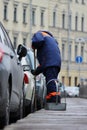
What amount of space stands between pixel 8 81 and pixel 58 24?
279 feet

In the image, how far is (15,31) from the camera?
87.1m

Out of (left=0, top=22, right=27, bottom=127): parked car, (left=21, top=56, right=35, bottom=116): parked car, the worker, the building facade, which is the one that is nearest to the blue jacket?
the worker

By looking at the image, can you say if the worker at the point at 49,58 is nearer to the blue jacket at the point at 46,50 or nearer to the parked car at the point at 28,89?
the blue jacket at the point at 46,50

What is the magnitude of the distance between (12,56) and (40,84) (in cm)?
1043

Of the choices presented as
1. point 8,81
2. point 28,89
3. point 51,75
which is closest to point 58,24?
point 28,89

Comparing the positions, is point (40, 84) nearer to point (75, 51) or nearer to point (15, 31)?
point (15, 31)

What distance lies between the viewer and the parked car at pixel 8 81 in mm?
10898

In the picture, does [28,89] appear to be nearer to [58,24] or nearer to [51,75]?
[51,75]

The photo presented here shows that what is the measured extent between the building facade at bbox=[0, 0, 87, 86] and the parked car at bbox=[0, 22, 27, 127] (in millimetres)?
70006

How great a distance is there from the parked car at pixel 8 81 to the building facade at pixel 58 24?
2756 inches

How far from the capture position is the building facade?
87.2m

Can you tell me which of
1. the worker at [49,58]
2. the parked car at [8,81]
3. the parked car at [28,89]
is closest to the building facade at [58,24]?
the parked car at [28,89]

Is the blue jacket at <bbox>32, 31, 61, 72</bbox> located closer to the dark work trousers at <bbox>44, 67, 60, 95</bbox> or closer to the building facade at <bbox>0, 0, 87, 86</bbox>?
the dark work trousers at <bbox>44, 67, 60, 95</bbox>

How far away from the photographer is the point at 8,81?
11516mm
